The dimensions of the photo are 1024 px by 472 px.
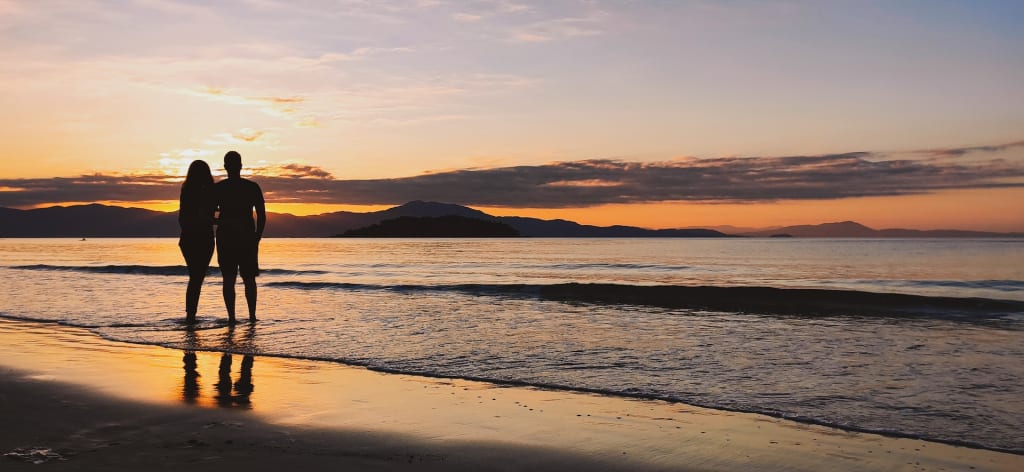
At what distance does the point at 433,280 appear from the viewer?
89.1ft

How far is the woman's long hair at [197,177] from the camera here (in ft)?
36.1

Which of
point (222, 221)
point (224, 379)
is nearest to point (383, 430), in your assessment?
point (224, 379)

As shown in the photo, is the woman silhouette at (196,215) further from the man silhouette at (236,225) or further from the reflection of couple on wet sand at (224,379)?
the reflection of couple on wet sand at (224,379)

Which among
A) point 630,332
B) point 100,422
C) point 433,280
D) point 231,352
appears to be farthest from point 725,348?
point 433,280

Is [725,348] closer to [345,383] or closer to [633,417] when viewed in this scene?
[633,417]

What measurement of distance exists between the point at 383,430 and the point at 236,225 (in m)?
7.36

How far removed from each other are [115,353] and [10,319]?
540 cm

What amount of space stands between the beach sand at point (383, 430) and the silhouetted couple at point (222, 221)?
4.21 metres

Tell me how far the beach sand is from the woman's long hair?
179 inches

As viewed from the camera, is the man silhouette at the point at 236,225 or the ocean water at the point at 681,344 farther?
the man silhouette at the point at 236,225

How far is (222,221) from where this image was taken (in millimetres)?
11117

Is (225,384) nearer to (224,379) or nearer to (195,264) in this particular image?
(224,379)

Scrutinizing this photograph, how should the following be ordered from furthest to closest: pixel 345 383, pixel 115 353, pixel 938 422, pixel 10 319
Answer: pixel 10 319 → pixel 115 353 → pixel 345 383 → pixel 938 422

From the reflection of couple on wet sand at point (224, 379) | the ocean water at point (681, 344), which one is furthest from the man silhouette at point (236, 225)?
the reflection of couple on wet sand at point (224, 379)
